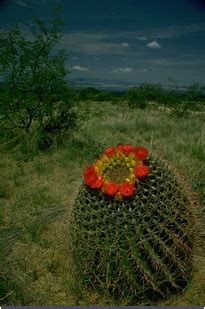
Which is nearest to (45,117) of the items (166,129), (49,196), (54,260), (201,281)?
(166,129)

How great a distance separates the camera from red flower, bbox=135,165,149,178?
10.3 feet

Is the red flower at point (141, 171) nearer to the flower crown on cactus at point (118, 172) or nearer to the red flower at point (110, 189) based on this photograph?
the flower crown on cactus at point (118, 172)

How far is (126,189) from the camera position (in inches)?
120

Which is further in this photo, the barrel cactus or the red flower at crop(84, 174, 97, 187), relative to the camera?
the red flower at crop(84, 174, 97, 187)

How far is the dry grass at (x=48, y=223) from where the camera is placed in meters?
3.37

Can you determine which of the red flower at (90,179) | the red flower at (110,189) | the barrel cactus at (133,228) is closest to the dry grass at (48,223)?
the barrel cactus at (133,228)

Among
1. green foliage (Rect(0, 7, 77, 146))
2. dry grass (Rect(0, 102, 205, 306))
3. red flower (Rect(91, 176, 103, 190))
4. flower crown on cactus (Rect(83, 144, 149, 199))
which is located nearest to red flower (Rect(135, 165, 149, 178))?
flower crown on cactus (Rect(83, 144, 149, 199))

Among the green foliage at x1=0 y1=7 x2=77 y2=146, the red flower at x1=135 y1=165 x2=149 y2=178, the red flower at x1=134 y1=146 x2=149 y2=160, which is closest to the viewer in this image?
the red flower at x1=135 y1=165 x2=149 y2=178

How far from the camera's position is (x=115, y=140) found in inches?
340

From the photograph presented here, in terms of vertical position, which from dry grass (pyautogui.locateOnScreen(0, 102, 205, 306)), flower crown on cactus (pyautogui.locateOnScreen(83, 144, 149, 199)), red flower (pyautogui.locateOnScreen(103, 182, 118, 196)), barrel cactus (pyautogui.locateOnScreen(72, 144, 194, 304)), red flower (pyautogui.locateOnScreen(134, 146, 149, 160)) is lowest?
dry grass (pyautogui.locateOnScreen(0, 102, 205, 306))

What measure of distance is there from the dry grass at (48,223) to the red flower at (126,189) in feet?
1.92

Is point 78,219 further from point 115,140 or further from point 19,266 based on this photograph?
point 115,140

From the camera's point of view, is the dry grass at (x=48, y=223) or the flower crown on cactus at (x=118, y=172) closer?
the flower crown on cactus at (x=118, y=172)

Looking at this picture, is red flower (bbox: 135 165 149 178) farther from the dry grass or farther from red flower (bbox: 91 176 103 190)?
the dry grass
